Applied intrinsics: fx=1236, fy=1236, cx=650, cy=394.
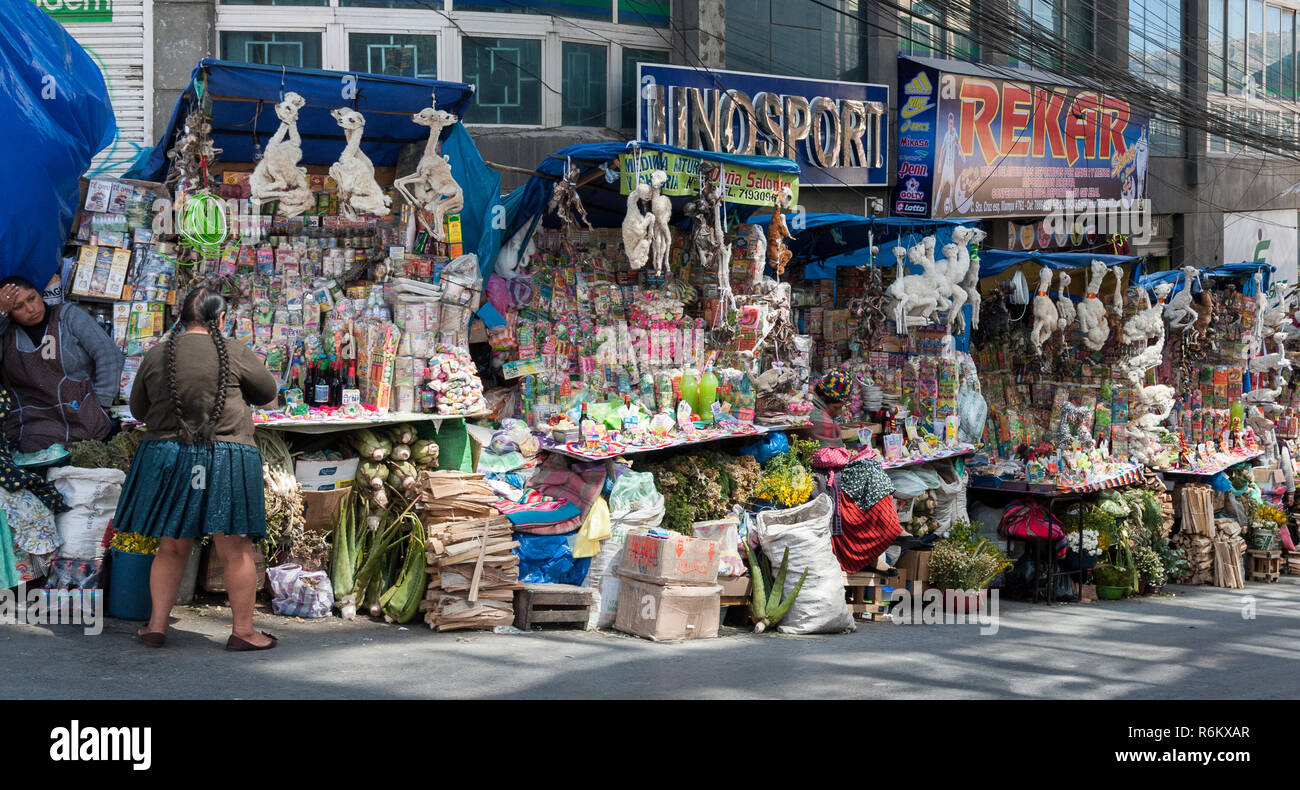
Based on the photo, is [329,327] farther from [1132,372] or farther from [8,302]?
[1132,372]

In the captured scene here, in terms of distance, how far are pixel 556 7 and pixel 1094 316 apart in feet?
20.3

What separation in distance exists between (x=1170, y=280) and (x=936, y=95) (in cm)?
347

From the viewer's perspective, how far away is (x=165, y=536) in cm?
595

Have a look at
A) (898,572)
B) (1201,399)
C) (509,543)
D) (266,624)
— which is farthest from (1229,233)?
(266,624)

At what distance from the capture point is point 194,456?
5969mm

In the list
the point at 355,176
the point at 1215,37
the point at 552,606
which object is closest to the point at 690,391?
the point at 552,606

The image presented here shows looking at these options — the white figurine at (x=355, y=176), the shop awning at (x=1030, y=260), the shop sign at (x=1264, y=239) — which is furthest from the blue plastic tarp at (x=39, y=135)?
the shop sign at (x=1264, y=239)

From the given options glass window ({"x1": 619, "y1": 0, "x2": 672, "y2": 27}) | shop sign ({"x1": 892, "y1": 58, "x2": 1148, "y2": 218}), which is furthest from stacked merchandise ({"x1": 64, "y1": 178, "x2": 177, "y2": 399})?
shop sign ({"x1": 892, "y1": 58, "x2": 1148, "y2": 218})

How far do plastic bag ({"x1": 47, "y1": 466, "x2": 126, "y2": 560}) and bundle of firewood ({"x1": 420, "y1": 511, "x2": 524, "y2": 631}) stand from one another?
1.79 meters

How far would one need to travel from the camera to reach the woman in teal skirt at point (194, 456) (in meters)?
5.94

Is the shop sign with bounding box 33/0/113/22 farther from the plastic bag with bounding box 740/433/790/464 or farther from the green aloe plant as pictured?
the green aloe plant

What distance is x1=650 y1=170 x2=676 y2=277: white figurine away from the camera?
8.69 metres

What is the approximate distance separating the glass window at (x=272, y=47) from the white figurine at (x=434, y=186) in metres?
3.96

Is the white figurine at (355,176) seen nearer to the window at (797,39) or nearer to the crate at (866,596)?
the crate at (866,596)
